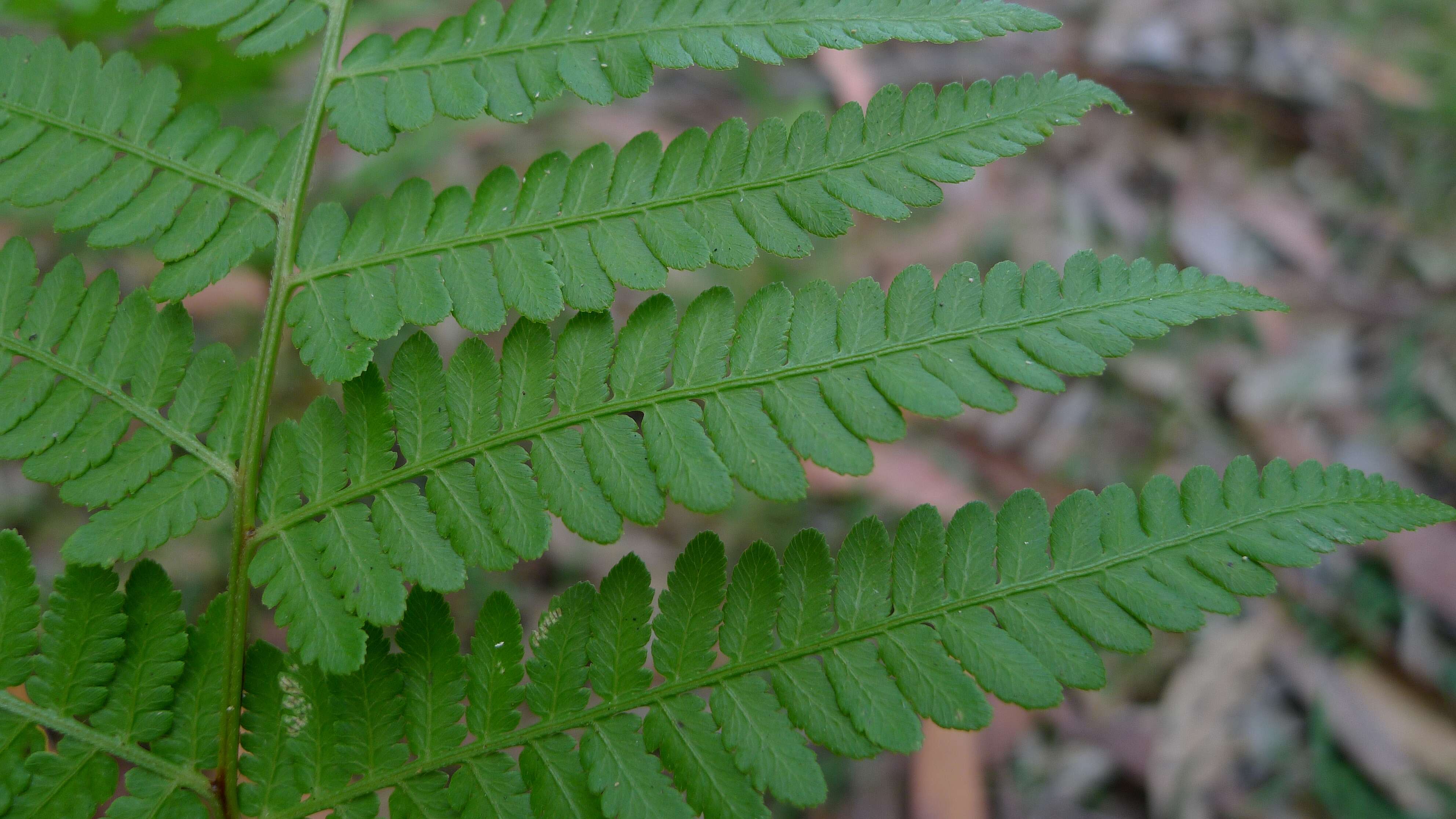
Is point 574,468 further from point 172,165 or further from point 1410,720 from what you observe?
point 1410,720

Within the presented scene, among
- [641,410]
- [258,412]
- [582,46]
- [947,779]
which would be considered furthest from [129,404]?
[947,779]

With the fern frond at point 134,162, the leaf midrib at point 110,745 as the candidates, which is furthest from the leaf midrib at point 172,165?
the leaf midrib at point 110,745

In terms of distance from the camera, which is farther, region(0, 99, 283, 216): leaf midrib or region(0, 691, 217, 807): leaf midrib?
region(0, 99, 283, 216): leaf midrib

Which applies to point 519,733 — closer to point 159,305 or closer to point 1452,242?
point 159,305

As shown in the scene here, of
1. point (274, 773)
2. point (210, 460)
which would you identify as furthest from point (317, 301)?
point (274, 773)

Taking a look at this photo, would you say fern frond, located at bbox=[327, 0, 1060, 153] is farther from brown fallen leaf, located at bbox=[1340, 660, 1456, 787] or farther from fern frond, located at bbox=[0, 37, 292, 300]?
brown fallen leaf, located at bbox=[1340, 660, 1456, 787]

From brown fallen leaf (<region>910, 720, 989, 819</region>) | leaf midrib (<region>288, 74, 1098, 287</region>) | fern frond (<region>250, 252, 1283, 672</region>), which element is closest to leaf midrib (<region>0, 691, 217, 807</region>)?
fern frond (<region>250, 252, 1283, 672</region>)
